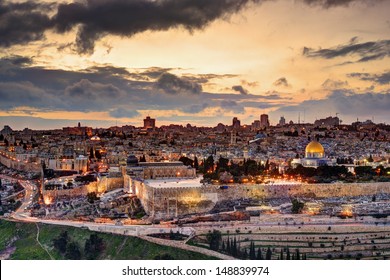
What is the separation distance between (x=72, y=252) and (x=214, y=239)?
1824 millimetres

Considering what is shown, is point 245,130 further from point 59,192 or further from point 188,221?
point 188,221

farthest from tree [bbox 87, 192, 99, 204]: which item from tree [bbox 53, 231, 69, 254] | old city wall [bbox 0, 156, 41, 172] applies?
old city wall [bbox 0, 156, 41, 172]

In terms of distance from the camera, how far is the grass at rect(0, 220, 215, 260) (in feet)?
26.3

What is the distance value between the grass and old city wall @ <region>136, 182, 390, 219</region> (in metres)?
1.47

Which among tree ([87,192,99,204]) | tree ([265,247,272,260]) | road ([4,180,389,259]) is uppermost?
tree ([87,192,99,204])

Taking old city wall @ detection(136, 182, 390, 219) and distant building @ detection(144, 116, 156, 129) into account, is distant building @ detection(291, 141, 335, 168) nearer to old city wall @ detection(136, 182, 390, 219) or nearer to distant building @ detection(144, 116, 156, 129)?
old city wall @ detection(136, 182, 390, 219)

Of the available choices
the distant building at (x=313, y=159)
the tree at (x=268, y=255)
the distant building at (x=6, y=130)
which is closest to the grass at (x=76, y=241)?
the tree at (x=268, y=255)

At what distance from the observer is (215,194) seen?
1048 centimetres

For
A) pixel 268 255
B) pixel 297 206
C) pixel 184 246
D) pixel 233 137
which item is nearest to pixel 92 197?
pixel 184 246

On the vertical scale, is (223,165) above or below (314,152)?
below

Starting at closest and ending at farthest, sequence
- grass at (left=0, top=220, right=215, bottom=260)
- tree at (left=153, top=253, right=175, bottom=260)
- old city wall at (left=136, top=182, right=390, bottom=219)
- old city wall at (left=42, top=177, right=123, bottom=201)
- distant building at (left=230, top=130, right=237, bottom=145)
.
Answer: tree at (left=153, top=253, right=175, bottom=260), grass at (left=0, top=220, right=215, bottom=260), old city wall at (left=136, top=182, right=390, bottom=219), old city wall at (left=42, top=177, right=123, bottom=201), distant building at (left=230, top=130, right=237, bottom=145)

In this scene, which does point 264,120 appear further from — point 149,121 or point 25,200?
point 25,200

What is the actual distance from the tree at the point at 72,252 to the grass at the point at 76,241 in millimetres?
71
